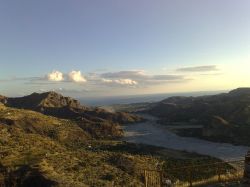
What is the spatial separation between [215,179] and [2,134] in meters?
57.9

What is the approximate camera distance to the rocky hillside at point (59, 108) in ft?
486

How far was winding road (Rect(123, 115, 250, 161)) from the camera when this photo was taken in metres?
86.9

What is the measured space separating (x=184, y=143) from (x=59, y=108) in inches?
2630

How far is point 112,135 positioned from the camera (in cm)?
12044

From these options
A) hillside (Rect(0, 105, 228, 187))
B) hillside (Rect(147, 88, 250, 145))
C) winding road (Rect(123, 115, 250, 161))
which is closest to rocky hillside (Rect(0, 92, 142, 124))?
hillside (Rect(147, 88, 250, 145))

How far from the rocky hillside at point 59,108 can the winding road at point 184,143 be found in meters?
22.7

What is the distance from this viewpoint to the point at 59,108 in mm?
155625

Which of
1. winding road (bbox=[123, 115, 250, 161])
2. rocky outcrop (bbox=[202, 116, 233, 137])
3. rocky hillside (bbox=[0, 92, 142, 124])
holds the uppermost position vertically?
rocky hillside (bbox=[0, 92, 142, 124])

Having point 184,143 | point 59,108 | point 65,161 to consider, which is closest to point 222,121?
point 184,143

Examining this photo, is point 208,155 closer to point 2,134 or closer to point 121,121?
point 2,134

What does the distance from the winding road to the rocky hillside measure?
2268 centimetres

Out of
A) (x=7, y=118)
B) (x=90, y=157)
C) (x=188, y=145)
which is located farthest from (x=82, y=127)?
(x=90, y=157)

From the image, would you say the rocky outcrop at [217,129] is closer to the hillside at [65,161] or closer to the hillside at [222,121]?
the hillside at [222,121]

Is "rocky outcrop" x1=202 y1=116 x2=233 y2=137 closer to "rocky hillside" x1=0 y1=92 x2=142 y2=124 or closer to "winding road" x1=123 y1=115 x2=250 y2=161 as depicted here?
"winding road" x1=123 y1=115 x2=250 y2=161
